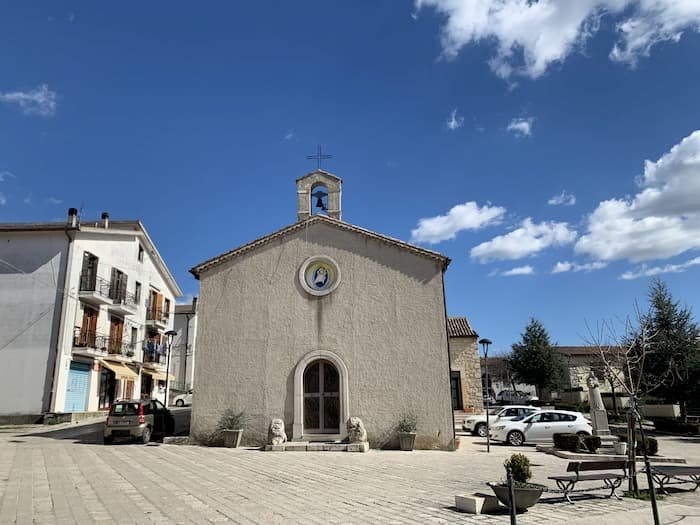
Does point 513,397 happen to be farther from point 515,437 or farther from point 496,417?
point 515,437

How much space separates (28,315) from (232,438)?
564 inches

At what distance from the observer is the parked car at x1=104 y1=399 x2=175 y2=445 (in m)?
16.2

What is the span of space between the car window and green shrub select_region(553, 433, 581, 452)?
14.2 meters

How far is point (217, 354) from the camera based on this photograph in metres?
16.8

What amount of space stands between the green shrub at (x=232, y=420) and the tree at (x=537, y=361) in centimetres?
2966

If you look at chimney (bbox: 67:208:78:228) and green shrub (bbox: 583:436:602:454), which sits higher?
chimney (bbox: 67:208:78:228)

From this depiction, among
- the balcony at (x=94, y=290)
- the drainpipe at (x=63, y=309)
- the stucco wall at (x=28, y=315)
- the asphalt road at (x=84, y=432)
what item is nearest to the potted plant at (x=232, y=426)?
the asphalt road at (x=84, y=432)

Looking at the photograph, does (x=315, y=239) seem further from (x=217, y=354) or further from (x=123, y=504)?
(x=123, y=504)

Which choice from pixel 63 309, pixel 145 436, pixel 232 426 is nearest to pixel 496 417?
pixel 232 426

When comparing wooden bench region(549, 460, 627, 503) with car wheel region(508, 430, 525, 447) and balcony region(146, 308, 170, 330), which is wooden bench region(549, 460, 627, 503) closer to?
car wheel region(508, 430, 525, 447)

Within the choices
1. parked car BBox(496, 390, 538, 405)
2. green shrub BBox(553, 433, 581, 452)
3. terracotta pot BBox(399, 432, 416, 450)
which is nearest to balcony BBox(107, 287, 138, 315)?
terracotta pot BBox(399, 432, 416, 450)

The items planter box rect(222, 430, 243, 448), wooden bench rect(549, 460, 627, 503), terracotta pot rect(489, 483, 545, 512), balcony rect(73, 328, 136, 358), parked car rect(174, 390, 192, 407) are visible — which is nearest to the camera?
terracotta pot rect(489, 483, 545, 512)

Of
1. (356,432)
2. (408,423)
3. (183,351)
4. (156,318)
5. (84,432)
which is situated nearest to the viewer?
(356,432)

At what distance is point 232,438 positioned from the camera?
Answer: 15.6m
